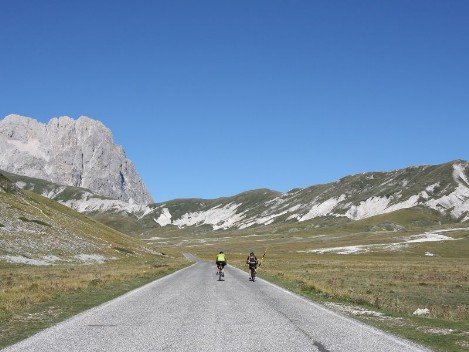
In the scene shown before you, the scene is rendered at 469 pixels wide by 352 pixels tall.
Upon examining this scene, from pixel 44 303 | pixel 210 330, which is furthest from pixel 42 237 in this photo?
pixel 210 330

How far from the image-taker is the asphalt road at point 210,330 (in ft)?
37.8

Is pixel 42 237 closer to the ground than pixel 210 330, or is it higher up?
higher up

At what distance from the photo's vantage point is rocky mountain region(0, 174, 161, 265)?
6066cm

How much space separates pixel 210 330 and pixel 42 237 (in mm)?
64035

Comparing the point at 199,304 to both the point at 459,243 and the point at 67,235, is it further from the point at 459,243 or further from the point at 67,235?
the point at 459,243

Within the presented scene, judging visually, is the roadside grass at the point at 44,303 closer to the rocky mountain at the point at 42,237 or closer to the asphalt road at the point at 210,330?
the asphalt road at the point at 210,330

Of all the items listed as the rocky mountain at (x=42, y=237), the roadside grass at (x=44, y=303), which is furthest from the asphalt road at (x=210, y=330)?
the rocky mountain at (x=42, y=237)

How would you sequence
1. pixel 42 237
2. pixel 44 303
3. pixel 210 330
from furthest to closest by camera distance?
pixel 42 237, pixel 44 303, pixel 210 330

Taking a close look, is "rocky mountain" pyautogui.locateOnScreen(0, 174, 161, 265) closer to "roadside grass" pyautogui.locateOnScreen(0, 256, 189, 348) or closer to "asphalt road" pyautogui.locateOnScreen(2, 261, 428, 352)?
"roadside grass" pyautogui.locateOnScreen(0, 256, 189, 348)

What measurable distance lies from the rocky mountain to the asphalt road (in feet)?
136

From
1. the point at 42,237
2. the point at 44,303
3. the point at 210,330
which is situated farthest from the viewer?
the point at 42,237

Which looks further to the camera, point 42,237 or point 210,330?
point 42,237

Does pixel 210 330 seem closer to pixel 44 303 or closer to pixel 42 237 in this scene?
pixel 44 303

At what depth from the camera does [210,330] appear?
13.8 meters
